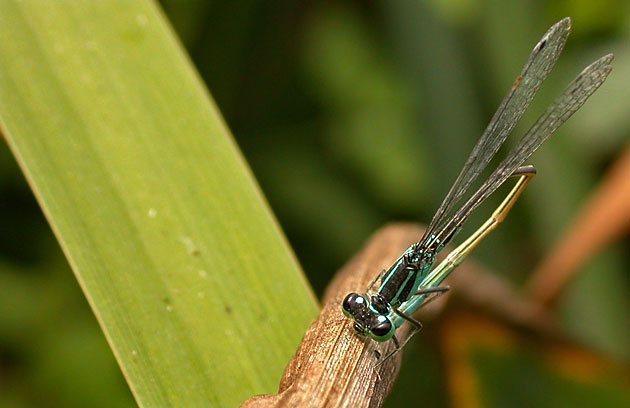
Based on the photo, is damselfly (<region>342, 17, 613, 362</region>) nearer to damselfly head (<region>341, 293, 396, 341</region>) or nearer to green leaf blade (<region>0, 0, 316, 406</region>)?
damselfly head (<region>341, 293, 396, 341</region>)

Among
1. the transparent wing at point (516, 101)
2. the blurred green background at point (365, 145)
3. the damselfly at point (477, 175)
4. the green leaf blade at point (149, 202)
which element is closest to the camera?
the green leaf blade at point (149, 202)

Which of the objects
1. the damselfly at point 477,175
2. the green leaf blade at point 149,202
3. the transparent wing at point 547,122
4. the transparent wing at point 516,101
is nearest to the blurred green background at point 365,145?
the damselfly at point 477,175

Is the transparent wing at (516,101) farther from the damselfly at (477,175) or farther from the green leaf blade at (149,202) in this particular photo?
the green leaf blade at (149,202)

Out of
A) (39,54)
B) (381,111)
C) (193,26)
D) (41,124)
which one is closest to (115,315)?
(41,124)

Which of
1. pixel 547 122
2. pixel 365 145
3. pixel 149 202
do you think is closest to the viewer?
pixel 149 202

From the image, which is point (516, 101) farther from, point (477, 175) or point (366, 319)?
point (366, 319)

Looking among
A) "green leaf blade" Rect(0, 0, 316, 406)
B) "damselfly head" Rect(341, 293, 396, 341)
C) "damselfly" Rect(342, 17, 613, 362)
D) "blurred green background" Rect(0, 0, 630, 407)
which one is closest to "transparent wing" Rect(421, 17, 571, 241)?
"damselfly" Rect(342, 17, 613, 362)

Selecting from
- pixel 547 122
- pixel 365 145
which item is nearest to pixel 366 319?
pixel 547 122
